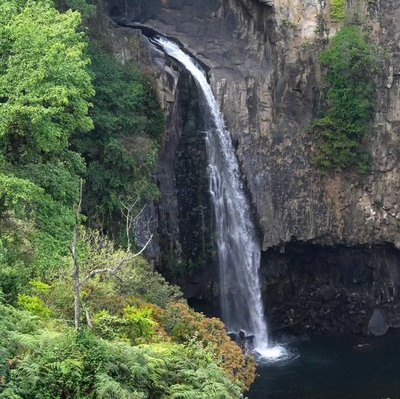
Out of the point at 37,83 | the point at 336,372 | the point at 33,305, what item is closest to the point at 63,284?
the point at 33,305

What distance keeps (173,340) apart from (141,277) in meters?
2.90

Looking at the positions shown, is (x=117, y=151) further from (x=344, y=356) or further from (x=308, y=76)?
(x=344, y=356)

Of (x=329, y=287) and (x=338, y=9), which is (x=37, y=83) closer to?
(x=338, y=9)

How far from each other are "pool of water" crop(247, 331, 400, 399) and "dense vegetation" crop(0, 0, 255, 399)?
21.9 ft

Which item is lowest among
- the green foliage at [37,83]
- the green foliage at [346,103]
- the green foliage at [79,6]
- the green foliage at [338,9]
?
the green foliage at [37,83]

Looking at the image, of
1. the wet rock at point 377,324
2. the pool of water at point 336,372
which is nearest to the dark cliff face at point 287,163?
the wet rock at point 377,324

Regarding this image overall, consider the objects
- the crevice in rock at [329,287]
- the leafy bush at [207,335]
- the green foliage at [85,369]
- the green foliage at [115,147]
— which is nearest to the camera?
the green foliage at [85,369]

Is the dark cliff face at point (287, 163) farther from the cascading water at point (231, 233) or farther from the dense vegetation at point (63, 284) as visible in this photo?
the dense vegetation at point (63, 284)

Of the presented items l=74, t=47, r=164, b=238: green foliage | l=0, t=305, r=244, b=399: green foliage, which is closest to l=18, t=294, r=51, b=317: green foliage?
l=0, t=305, r=244, b=399: green foliage

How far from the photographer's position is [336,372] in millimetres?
29750

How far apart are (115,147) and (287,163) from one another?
360 inches

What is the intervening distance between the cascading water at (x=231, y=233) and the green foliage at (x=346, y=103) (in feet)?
12.9

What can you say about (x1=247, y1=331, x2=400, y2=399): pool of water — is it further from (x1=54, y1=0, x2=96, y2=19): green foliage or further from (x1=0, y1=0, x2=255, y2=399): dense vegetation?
(x1=54, y1=0, x2=96, y2=19): green foliage

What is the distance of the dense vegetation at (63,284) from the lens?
13.1m
